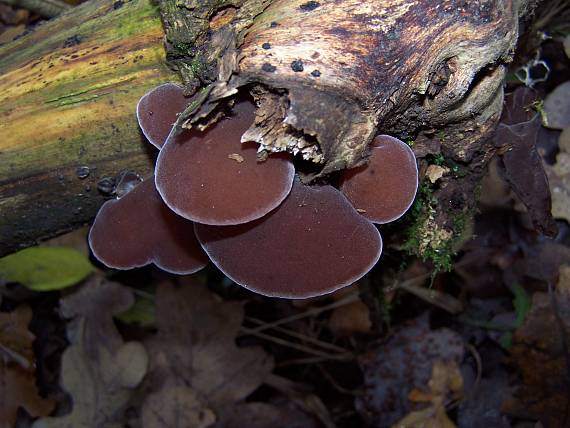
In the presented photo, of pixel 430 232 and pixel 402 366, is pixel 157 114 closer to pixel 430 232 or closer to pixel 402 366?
pixel 430 232

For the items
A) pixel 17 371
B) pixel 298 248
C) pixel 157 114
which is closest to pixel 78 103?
pixel 157 114

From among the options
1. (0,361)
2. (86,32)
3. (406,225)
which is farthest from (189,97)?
(0,361)

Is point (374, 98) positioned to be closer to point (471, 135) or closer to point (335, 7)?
point (335, 7)

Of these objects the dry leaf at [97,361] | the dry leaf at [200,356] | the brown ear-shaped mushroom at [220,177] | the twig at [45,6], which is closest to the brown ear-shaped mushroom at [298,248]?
the brown ear-shaped mushroom at [220,177]

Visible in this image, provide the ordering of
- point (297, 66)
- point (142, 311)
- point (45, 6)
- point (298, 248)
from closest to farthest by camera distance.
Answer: point (297, 66)
point (298, 248)
point (45, 6)
point (142, 311)

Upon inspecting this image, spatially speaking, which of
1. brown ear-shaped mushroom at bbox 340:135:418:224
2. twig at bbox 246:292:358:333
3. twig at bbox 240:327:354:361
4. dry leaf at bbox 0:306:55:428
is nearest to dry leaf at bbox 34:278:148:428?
dry leaf at bbox 0:306:55:428
